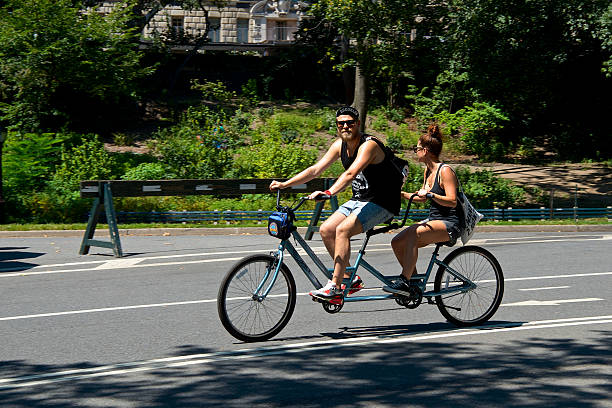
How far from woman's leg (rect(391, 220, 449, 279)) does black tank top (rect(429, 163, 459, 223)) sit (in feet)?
0.39

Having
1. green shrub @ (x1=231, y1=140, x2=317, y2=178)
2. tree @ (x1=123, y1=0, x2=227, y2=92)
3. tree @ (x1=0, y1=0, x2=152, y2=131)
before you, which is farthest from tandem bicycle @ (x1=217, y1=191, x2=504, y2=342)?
tree @ (x1=123, y1=0, x2=227, y2=92)

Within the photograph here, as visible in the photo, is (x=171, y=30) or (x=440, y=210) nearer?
(x=440, y=210)

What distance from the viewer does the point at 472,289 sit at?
769 centimetres

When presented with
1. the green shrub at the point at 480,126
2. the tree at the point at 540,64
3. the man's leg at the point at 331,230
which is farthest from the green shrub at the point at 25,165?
the green shrub at the point at 480,126

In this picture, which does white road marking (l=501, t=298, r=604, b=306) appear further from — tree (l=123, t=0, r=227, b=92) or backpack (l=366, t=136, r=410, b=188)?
tree (l=123, t=0, r=227, b=92)

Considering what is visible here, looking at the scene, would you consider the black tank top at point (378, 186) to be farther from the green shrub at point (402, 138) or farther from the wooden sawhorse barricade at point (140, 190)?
the green shrub at point (402, 138)

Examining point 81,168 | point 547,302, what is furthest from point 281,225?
point 81,168

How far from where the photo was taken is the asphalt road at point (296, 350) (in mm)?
5395

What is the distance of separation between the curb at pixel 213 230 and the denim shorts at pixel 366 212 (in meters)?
10.7

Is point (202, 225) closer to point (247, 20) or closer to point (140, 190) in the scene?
point (140, 190)

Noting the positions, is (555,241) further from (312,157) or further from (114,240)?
(312,157)

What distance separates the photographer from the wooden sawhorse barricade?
44.0ft

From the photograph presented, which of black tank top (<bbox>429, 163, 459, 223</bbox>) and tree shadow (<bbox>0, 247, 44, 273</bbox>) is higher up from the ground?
black tank top (<bbox>429, 163, 459, 223</bbox>)

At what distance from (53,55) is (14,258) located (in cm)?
1707
